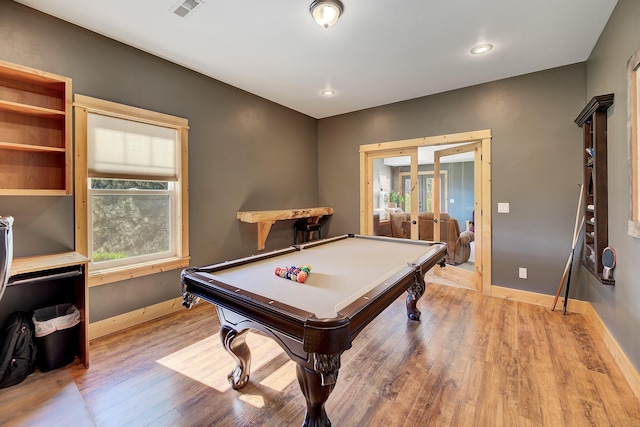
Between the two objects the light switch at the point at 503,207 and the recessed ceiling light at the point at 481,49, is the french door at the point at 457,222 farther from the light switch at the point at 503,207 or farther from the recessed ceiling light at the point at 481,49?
the recessed ceiling light at the point at 481,49

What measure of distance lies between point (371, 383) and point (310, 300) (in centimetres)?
94

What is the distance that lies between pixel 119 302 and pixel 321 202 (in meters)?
3.39

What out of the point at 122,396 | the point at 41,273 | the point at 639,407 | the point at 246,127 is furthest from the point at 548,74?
the point at 41,273

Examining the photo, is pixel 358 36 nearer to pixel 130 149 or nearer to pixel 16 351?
pixel 130 149

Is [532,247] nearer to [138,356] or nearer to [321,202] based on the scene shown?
[321,202]

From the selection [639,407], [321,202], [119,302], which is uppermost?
[321,202]

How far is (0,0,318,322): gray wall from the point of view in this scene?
218 centimetres

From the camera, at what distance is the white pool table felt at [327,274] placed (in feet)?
4.80

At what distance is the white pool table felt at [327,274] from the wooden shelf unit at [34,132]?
1.62 m

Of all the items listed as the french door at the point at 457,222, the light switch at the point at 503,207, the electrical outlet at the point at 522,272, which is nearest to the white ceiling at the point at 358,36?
the french door at the point at 457,222

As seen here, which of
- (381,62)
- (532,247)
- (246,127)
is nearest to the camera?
(381,62)

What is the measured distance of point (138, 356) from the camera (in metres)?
2.21

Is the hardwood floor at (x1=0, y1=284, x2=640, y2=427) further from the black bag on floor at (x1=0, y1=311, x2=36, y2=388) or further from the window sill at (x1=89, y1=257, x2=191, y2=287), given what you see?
the window sill at (x1=89, y1=257, x2=191, y2=287)

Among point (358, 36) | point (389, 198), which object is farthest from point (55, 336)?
point (389, 198)
